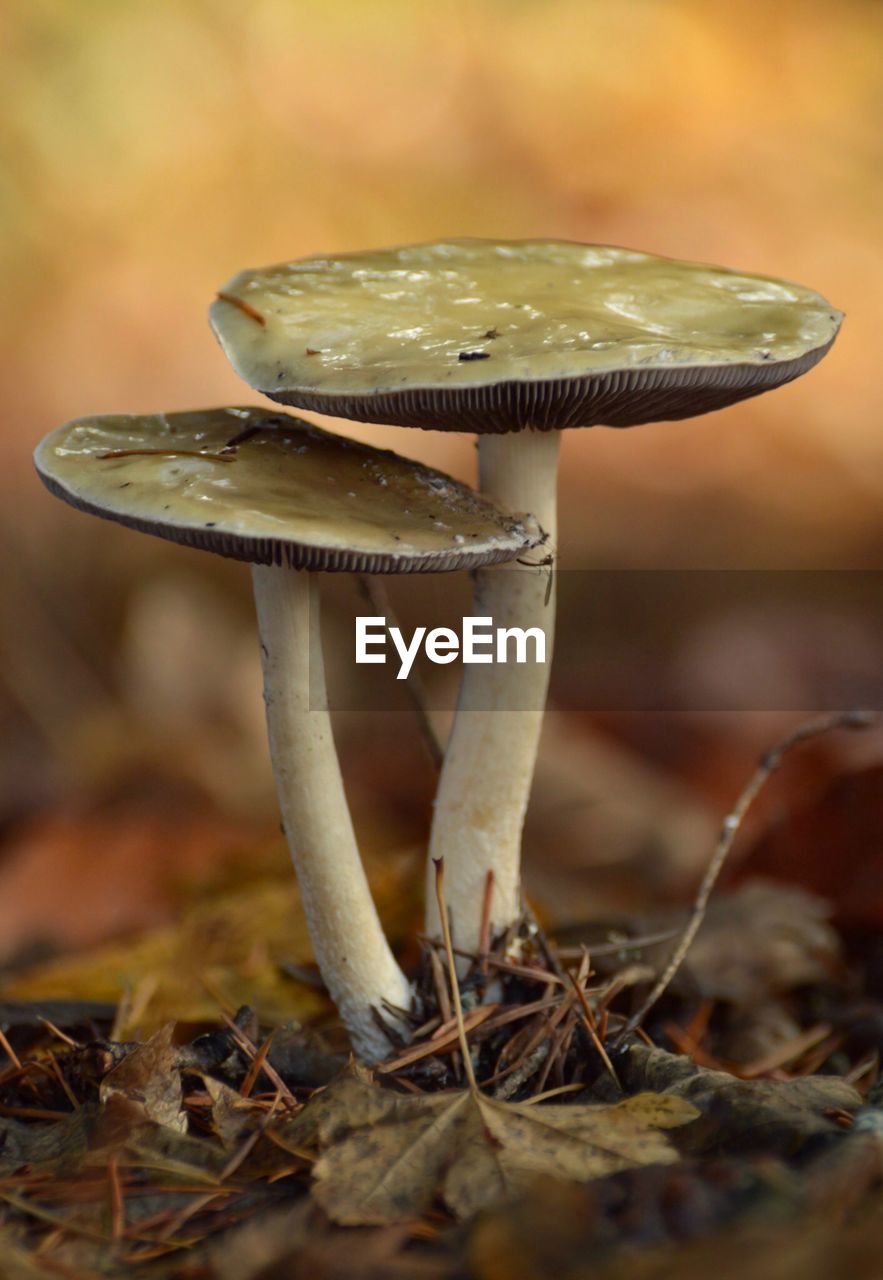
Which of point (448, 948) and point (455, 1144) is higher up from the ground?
point (455, 1144)

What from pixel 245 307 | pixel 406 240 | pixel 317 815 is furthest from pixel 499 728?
pixel 406 240

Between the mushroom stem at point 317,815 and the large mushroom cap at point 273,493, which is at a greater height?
the large mushroom cap at point 273,493

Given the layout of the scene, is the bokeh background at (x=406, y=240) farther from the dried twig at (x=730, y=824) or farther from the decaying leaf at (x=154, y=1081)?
the decaying leaf at (x=154, y=1081)

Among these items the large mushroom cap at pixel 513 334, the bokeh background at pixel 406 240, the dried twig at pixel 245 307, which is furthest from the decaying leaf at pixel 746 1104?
the bokeh background at pixel 406 240

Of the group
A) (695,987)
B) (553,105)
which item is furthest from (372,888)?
(553,105)

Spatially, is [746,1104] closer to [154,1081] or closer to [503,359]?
[154,1081]

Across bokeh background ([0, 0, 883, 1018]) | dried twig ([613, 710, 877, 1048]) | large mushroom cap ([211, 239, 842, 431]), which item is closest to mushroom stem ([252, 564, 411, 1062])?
large mushroom cap ([211, 239, 842, 431])

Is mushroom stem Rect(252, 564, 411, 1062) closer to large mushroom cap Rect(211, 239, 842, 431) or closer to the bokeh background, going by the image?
large mushroom cap Rect(211, 239, 842, 431)
